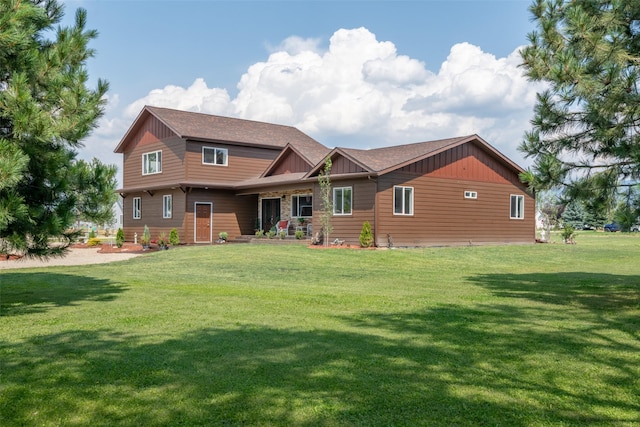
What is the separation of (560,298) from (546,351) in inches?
187

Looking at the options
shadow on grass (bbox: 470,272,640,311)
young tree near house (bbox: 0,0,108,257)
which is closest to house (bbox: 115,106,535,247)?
shadow on grass (bbox: 470,272,640,311)

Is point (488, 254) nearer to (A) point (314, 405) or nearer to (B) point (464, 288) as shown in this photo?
(B) point (464, 288)

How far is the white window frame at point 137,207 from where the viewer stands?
3192 cm

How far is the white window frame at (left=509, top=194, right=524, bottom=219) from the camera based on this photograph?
28281mm

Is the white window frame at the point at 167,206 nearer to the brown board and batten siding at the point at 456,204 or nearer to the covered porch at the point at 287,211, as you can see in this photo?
the covered porch at the point at 287,211

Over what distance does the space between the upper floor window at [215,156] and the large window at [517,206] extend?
14.5 m

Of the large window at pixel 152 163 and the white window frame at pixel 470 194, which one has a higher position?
the large window at pixel 152 163

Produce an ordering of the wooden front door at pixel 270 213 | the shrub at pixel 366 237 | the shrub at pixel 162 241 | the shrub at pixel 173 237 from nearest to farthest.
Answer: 1. the shrub at pixel 366 237
2. the shrub at pixel 162 241
3. the shrub at pixel 173 237
4. the wooden front door at pixel 270 213

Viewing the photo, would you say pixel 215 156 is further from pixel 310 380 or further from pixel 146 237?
pixel 310 380

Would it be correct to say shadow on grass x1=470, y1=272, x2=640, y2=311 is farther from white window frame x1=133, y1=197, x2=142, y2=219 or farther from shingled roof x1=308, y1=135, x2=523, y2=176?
white window frame x1=133, y1=197, x2=142, y2=219

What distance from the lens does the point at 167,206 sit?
1164 inches

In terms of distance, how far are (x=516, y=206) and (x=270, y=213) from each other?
12431 mm

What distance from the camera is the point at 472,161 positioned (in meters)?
26.1

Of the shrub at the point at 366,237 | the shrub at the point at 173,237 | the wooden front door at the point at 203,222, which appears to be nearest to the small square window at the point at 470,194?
the shrub at the point at 366,237
